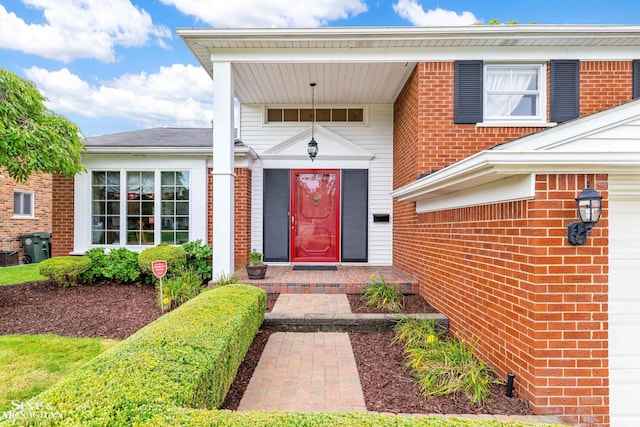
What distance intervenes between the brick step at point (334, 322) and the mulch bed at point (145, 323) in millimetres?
116

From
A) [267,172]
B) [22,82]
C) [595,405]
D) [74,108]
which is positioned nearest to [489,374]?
[595,405]

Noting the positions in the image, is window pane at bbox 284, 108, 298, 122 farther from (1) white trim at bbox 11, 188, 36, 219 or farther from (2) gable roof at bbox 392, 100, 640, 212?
(1) white trim at bbox 11, 188, 36, 219

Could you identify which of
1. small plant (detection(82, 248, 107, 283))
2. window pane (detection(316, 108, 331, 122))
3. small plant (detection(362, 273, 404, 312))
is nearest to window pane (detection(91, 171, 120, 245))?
small plant (detection(82, 248, 107, 283))

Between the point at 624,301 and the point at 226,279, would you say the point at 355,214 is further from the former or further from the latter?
the point at 624,301

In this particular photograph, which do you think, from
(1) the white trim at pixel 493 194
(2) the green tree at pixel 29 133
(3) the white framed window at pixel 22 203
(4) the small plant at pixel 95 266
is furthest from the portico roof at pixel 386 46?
(3) the white framed window at pixel 22 203

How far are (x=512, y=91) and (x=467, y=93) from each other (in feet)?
2.74

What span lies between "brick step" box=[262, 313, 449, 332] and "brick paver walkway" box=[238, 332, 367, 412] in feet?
0.61

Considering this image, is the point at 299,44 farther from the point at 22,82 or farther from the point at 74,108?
the point at 74,108

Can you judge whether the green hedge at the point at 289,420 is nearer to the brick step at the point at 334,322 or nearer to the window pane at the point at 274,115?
the brick step at the point at 334,322

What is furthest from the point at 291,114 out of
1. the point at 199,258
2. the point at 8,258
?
the point at 8,258

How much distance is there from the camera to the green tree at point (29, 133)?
4930 millimetres

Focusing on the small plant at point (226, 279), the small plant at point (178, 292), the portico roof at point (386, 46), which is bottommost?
the small plant at point (178, 292)

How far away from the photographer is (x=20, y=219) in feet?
39.7

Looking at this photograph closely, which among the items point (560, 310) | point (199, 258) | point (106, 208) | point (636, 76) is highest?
point (636, 76)
